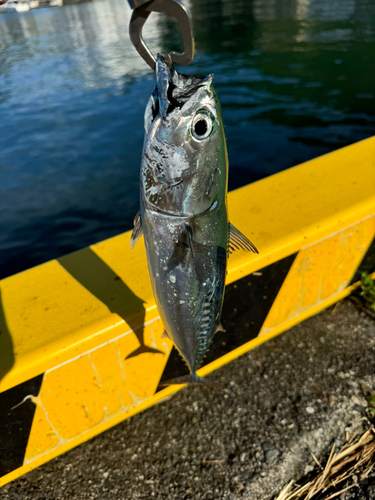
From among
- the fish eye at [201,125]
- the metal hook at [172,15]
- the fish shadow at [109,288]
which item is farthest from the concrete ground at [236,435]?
the metal hook at [172,15]

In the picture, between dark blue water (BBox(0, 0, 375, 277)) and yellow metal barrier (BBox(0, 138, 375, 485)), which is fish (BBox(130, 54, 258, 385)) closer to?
yellow metal barrier (BBox(0, 138, 375, 485))

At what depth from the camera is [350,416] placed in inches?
115

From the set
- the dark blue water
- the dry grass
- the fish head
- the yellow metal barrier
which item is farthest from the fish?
the dark blue water

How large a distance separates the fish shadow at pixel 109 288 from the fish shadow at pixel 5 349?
0.57 m

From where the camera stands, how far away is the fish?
4.35 ft

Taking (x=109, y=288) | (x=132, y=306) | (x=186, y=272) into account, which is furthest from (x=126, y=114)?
(x=186, y=272)

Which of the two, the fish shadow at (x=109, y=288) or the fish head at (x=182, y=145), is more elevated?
the fish head at (x=182, y=145)

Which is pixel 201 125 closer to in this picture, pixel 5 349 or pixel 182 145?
pixel 182 145

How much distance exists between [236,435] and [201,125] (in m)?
2.48

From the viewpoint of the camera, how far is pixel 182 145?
4.45 feet

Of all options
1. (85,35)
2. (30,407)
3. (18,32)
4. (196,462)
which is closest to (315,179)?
(196,462)

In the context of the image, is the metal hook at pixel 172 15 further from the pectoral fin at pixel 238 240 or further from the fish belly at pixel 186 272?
the pectoral fin at pixel 238 240

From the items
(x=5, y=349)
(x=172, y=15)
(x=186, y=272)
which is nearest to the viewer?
(x=172, y=15)

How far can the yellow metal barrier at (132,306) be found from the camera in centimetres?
231
